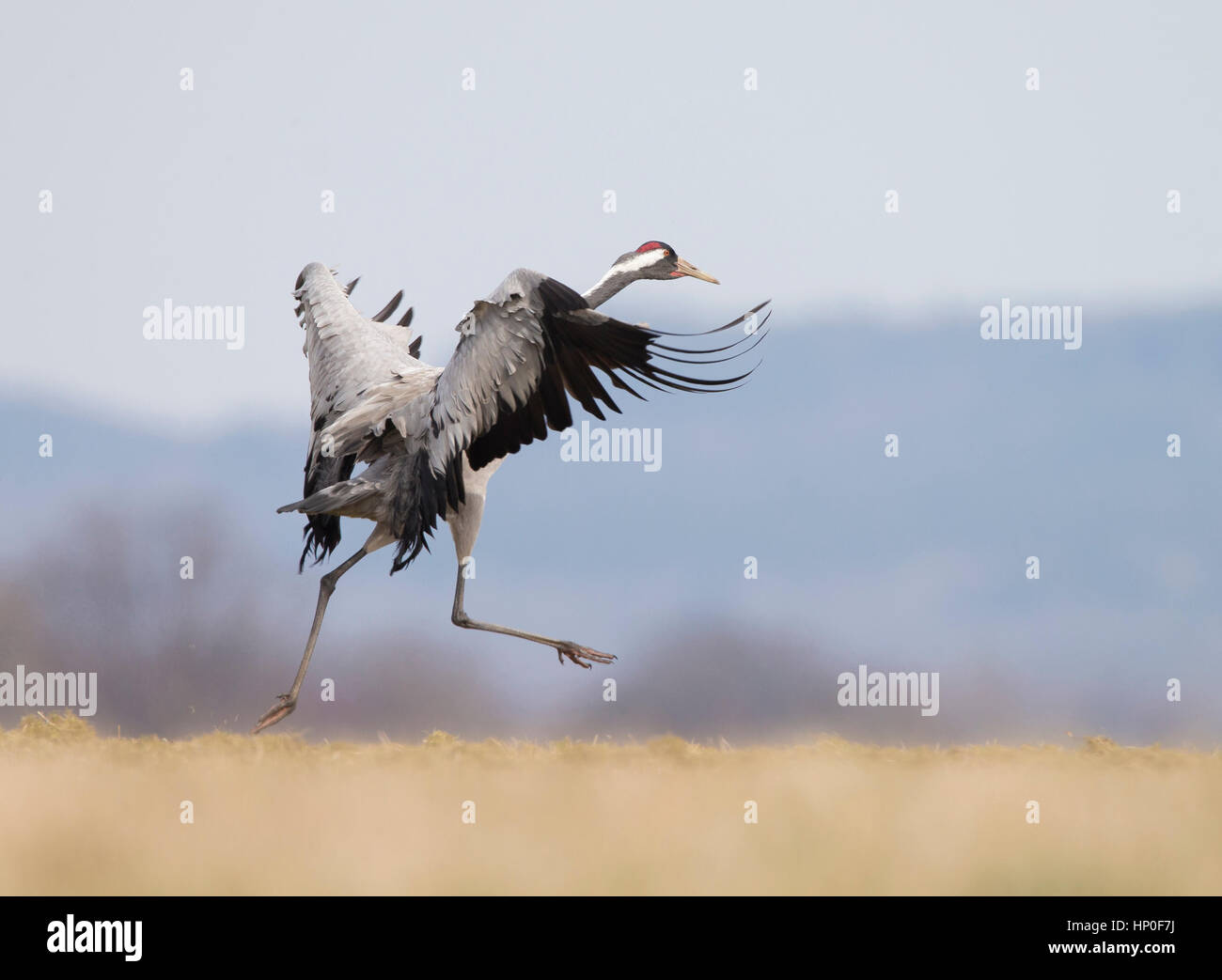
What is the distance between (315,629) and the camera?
8969mm

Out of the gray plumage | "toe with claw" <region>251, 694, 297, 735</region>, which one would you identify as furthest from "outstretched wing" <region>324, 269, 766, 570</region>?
"toe with claw" <region>251, 694, 297, 735</region>

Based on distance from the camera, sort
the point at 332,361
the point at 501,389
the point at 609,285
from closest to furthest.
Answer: the point at 501,389, the point at 609,285, the point at 332,361

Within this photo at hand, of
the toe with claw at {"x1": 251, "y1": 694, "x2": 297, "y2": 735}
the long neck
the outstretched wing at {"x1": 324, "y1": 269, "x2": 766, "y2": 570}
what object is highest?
the long neck

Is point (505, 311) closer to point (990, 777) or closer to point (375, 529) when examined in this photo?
point (375, 529)

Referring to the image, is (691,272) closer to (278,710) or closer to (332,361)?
(332,361)

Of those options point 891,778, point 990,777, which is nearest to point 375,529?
point 891,778

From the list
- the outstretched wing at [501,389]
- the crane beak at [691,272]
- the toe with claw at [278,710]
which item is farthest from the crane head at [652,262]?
the toe with claw at [278,710]

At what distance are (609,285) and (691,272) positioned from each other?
71 cm

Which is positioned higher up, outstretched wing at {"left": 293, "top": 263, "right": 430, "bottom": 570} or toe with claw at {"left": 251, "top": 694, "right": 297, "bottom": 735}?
outstretched wing at {"left": 293, "top": 263, "right": 430, "bottom": 570}

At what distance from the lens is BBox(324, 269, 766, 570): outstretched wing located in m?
7.41

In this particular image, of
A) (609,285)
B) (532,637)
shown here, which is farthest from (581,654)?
(609,285)

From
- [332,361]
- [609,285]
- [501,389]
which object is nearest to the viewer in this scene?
Answer: [501,389]

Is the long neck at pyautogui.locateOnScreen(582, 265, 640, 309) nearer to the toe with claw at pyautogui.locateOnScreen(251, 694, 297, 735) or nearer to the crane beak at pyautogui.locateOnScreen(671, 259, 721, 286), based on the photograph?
the crane beak at pyautogui.locateOnScreen(671, 259, 721, 286)

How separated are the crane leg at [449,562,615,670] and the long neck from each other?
2243 mm
